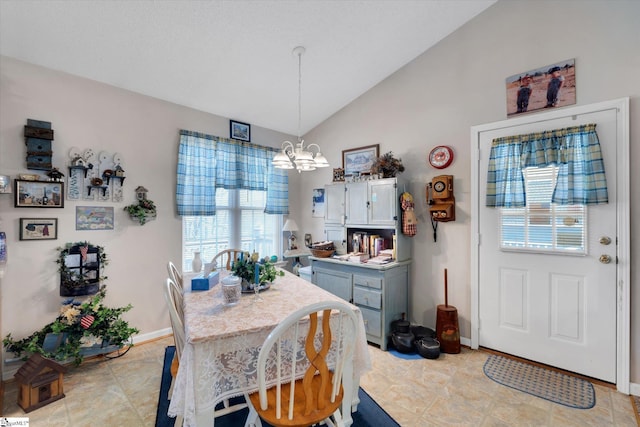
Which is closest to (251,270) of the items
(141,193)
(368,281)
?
(368,281)

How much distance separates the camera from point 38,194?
234cm

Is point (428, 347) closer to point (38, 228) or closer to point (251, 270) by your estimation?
point (251, 270)

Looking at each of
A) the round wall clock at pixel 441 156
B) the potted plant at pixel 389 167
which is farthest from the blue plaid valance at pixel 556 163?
the potted plant at pixel 389 167

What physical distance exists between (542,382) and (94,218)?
417 cm

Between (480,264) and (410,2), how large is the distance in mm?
2507

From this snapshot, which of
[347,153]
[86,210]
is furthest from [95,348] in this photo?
[347,153]

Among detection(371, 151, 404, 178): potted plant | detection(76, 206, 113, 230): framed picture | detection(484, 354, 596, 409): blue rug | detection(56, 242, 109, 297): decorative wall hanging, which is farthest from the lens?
detection(371, 151, 404, 178): potted plant

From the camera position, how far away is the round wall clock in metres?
2.86

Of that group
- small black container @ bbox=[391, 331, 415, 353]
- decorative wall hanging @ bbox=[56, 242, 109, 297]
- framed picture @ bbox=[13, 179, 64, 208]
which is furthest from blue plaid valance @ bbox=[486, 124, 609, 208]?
framed picture @ bbox=[13, 179, 64, 208]

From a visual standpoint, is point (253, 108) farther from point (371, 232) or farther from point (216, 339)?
point (216, 339)

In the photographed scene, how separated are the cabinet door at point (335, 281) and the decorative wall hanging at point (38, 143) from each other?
2.75 meters

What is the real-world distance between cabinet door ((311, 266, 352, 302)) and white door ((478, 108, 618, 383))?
51.7 inches

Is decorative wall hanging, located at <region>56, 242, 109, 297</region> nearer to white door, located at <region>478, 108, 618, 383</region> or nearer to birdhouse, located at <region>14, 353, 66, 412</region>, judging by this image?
birdhouse, located at <region>14, 353, 66, 412</region>

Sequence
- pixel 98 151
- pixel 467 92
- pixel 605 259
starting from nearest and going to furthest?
1. pixel 605 259
2. pixel 98 151
3. pixel 467 92
